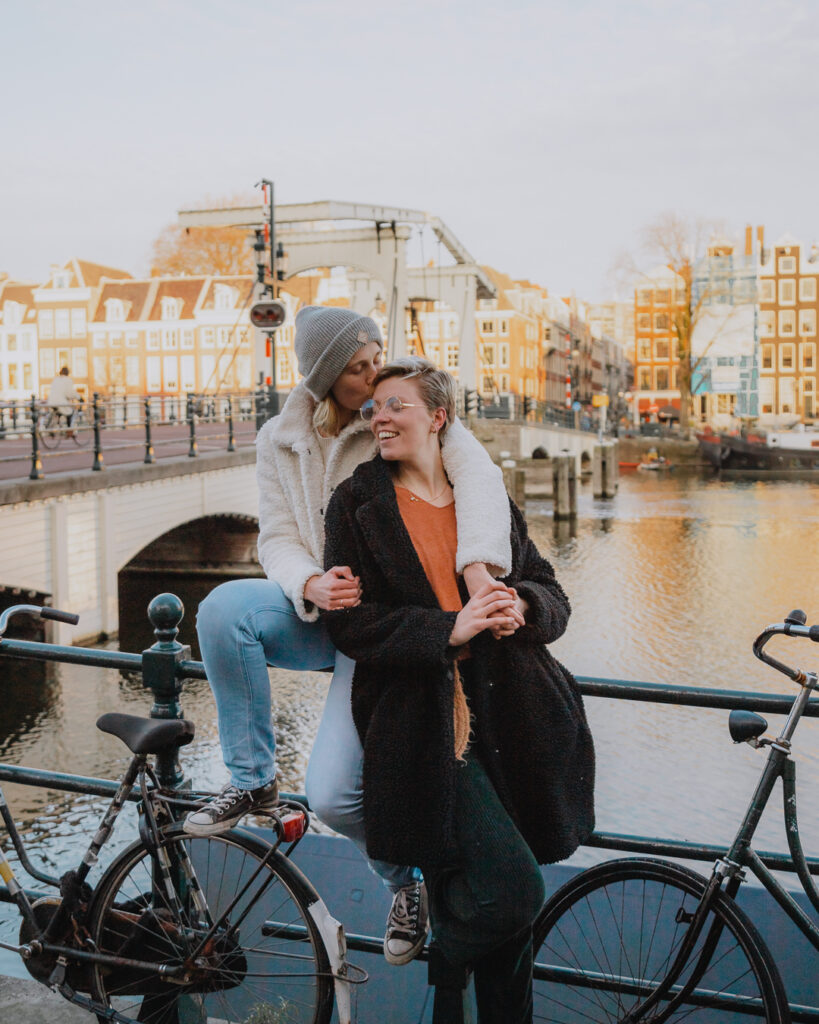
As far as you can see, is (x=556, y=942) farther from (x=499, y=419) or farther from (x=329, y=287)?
(x=329, y=287)

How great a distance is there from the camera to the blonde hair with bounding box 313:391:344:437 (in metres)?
2.12

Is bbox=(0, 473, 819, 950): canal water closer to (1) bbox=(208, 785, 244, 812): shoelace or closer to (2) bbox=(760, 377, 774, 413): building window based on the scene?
(1) bbox=(208, 785, 244, 812): shoelace

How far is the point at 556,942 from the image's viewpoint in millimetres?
2211

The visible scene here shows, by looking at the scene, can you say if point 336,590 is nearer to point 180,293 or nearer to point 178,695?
point 178,695

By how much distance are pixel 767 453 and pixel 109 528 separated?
35765 millimetres

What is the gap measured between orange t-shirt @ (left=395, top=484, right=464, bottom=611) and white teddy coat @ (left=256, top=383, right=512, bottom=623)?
58 mm

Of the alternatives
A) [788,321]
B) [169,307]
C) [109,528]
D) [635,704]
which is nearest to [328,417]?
[635,704]

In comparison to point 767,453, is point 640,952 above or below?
below

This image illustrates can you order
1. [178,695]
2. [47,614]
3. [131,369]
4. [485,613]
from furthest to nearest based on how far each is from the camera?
[131,369] → [47,614] → [178,695] → [485,613]

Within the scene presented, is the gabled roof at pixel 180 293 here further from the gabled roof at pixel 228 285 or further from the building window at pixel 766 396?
the building window at pixel 766 396

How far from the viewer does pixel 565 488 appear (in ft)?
82.3

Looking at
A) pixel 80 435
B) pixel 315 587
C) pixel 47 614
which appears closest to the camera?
pixel 315 587

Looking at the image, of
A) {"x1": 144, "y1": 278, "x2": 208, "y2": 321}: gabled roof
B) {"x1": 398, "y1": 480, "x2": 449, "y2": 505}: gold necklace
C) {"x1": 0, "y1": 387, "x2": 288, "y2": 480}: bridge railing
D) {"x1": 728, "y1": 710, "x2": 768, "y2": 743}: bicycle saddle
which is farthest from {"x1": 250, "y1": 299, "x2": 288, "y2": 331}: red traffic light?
{"x1": 144, "y1": 278, "x2": 208, "y2": 321}: gabled roof

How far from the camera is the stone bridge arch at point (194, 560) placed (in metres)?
16.3
